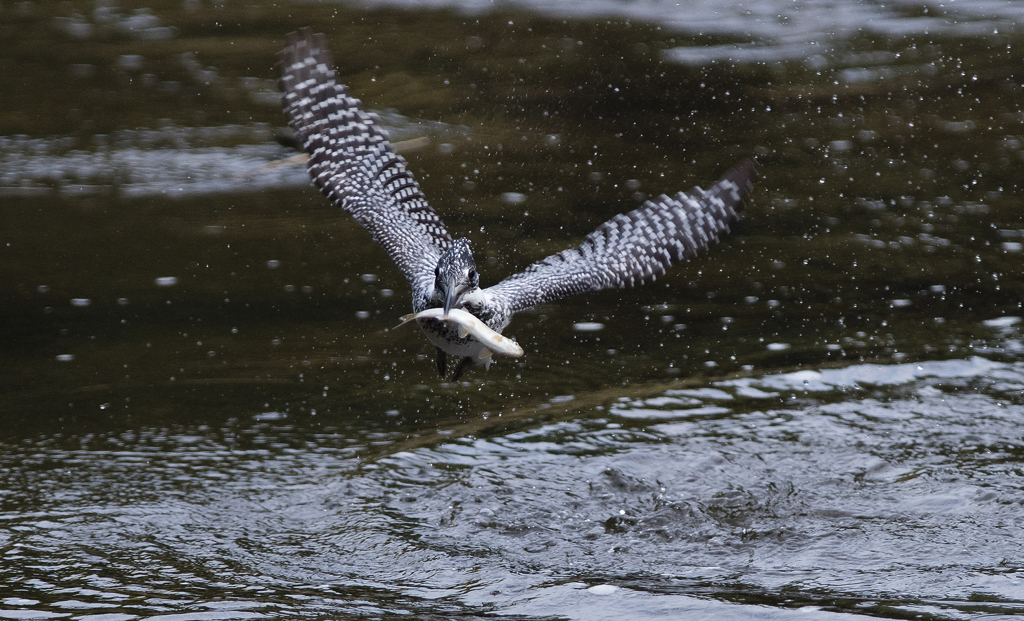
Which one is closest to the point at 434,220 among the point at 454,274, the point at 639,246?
the point at 639,246

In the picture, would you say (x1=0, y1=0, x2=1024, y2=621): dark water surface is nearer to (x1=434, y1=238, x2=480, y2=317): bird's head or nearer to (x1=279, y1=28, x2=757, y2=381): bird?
(x1=279, y1=28, x2=757, y2=381): bird

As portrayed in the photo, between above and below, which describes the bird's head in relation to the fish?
above

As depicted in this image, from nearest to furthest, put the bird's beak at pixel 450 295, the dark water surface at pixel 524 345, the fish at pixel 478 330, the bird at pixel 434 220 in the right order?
the fish at pixel 478 330, the bird's beak at pixel 450 295, the dark water surface at pixel 524 345, the bird at pixel 434 220

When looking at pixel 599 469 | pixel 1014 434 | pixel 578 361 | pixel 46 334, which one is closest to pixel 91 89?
pixel 46 334

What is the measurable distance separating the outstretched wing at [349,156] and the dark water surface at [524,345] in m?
0.90

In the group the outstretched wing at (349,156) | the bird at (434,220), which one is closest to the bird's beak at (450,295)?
the bird at (434,220)

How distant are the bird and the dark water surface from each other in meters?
0.76

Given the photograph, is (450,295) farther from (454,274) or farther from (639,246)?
(639,246)

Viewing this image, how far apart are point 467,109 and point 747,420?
4699mm

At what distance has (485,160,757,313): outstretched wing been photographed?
4.60 m

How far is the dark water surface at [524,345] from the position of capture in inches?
160

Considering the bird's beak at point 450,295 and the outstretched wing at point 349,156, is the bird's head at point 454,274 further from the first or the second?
the outstretched wing at point 349,156

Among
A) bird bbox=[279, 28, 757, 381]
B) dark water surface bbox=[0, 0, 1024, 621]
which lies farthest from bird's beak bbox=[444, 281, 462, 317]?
dark water surface bbox=[0, 0, 1024, 621]

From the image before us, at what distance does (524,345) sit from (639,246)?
4.47 feet
